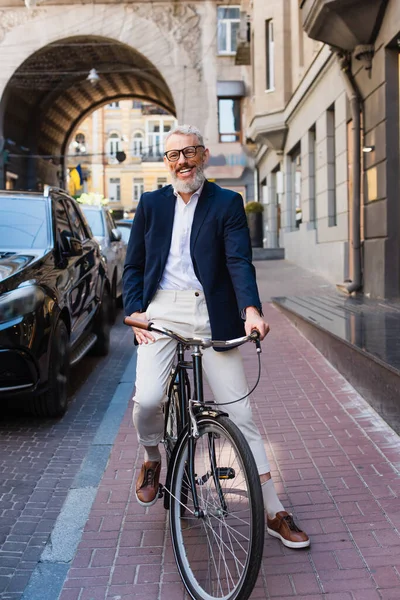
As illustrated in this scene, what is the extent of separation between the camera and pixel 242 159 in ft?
120

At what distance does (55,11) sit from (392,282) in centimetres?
3009

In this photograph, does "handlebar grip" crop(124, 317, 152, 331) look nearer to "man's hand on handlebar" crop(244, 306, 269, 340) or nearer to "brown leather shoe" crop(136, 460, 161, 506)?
"man's hand on handlebar" crop(244, 306, 269, 340)

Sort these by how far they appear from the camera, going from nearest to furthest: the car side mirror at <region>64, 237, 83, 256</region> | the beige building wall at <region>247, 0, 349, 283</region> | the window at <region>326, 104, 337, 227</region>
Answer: the car side mirror at <region>64, 237, 83, 256</region>
the beige building wall at <region>247, 0, 349, 283</region>
the window at <region>326, 104, 337, 227</region>

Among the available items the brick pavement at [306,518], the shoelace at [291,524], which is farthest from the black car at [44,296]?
the shoelace at [291,524]

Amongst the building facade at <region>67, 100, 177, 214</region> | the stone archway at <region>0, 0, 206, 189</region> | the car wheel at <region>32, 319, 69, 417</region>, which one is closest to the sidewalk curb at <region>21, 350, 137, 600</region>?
the car wheel at <region>32, 319, 69, 417</region>

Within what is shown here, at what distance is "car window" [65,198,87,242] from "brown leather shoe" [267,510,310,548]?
16.5 feet

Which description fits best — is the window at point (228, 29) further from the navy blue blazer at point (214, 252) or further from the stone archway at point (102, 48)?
the navy blue blazer at point (214, 252)

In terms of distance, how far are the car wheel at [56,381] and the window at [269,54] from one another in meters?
19.0

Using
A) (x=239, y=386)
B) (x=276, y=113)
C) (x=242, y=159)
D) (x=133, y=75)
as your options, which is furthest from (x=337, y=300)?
(x=133, y=75)

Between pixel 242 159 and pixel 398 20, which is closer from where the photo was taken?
pixel 398 20

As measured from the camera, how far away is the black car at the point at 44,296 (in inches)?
213

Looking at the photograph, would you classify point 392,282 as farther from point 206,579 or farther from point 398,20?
point 206,579

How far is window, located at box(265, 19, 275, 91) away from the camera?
23.6m

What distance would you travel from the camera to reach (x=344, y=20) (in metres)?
10.9
